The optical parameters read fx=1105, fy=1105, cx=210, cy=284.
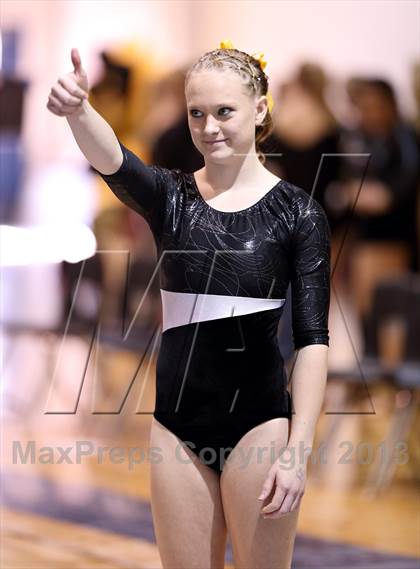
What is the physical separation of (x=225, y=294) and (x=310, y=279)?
0.59ft

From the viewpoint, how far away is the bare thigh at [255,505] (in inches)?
86.7

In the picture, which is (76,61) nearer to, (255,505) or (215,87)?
(215,87)

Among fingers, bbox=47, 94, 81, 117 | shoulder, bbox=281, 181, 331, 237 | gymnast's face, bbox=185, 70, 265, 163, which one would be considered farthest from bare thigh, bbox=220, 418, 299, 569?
fingers, bbox=47, 94, 81, 117

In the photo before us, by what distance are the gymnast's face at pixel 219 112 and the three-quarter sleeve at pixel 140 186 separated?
12 cm

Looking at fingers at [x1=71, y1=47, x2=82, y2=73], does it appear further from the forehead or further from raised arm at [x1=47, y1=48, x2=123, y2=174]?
the forehead

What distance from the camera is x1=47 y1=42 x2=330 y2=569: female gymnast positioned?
2.20 m

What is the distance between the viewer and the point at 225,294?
224 cm

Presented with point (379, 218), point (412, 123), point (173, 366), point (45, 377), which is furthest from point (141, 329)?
point (173, 366)

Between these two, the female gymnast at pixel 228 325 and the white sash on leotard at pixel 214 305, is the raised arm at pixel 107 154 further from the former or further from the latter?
the white sash on leotard at pixel 214 305

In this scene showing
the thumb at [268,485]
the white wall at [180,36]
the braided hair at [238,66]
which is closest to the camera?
the thumb at [268,485]

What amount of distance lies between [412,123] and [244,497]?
4.68m

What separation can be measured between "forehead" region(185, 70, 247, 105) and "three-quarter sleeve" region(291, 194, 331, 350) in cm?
27

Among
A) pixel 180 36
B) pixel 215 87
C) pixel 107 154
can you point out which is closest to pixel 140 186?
pixel 107 154

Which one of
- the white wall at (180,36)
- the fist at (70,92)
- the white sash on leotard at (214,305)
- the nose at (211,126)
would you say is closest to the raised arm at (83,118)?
the fist at (70,92)
